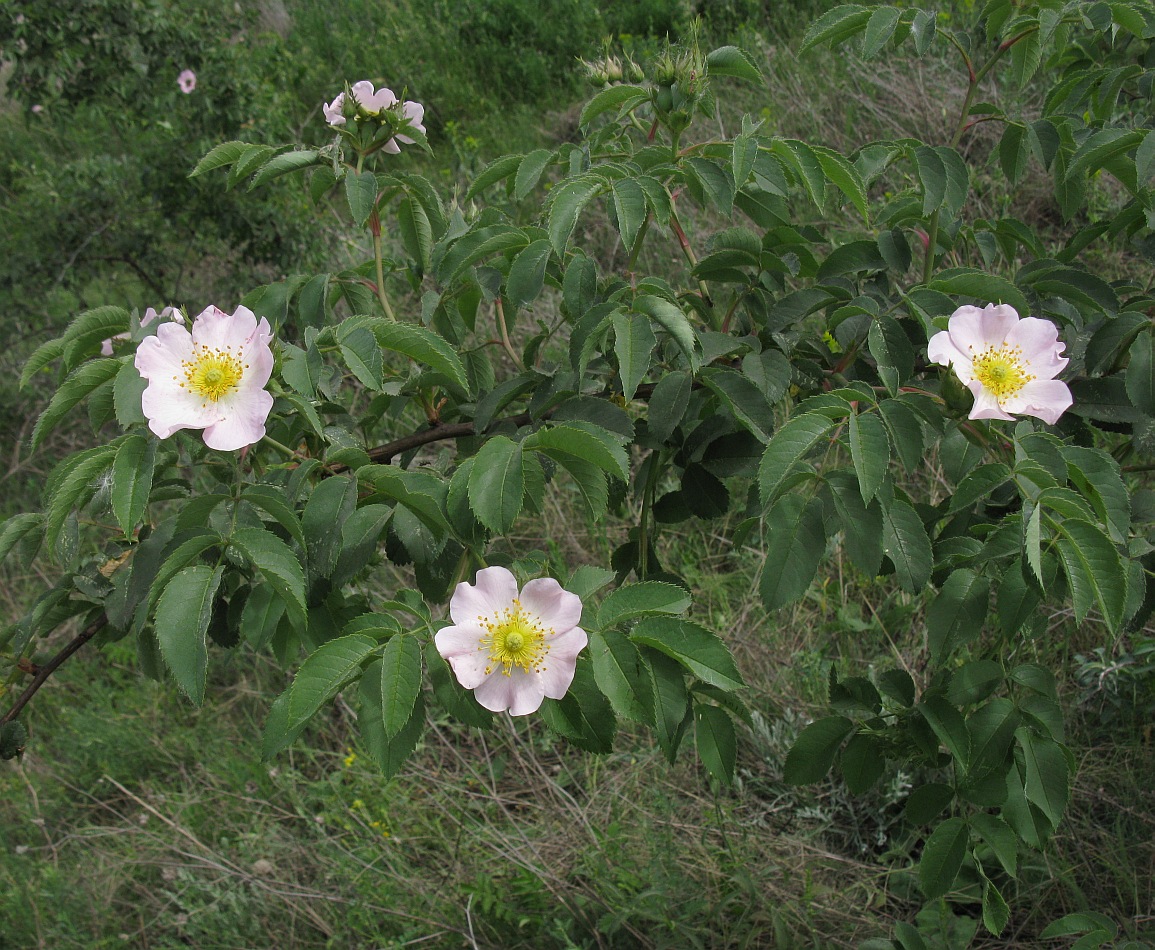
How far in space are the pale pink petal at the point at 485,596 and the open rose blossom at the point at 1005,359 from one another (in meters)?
0.47

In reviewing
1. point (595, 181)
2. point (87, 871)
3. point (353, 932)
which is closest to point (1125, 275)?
point (595, 181)

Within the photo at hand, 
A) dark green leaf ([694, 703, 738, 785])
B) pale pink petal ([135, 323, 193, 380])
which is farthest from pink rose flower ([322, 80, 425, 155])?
dark green leaf ([694, 703, 738, 785])

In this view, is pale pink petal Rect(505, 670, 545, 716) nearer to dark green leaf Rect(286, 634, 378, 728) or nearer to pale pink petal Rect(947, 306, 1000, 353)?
dark green leaf Rect(286, 634, 378, 728)

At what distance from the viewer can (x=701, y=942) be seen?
1926 mm

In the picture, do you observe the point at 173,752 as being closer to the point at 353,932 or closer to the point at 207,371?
the point at 353,932

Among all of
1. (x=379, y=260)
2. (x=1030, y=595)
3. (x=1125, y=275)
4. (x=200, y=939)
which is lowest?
(x=200, y=939)

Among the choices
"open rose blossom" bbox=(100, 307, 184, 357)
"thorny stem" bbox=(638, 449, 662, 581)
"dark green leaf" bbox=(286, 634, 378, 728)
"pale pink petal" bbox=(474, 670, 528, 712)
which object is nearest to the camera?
"dark green leaf" bbox=(286, 634, 378, 728)

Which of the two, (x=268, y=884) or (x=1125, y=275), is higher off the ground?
(x=1125, y=275)

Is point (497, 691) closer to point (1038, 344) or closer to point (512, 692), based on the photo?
point (512, 692)

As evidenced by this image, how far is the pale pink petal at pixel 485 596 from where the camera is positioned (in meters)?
0.94

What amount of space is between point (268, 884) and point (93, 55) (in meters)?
2.80

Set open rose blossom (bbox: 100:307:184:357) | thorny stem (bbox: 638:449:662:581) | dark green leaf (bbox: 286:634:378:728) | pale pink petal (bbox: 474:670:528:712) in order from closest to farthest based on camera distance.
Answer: dark green leaf (bbox: 286:634:378:728), pale pink petal (bbox: 474:670:528:712), open rose blossom (bbox: 100:307:184:357), thorny stem (bbox: 638:449:662:581)

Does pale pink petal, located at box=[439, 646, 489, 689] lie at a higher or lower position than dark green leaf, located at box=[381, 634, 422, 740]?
lower

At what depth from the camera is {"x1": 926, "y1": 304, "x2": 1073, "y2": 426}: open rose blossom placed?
0.92m
